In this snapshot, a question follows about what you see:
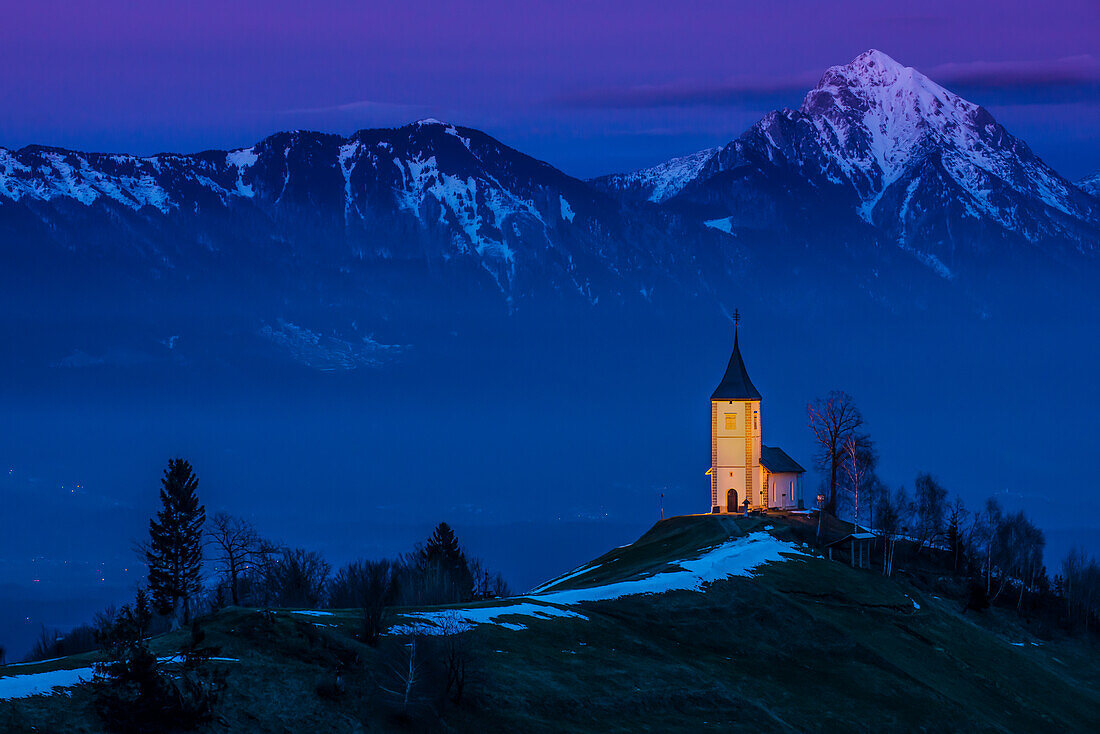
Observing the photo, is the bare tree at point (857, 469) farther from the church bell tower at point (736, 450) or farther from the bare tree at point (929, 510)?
the church bell tower at point (736, 450)

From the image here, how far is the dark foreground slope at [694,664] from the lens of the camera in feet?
205

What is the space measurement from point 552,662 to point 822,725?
14.6 meters

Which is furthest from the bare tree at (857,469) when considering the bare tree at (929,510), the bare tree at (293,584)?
the bare tree at (293,584)

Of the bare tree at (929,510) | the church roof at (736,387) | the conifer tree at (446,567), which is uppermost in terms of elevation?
the church roof at (736,387)

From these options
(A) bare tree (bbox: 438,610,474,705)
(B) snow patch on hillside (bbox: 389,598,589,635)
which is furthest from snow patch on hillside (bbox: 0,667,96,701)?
(B) snow patch on hillside (bbox: 389,598,589,635)

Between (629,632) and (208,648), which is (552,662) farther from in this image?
(208,648)

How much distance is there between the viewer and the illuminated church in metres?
153

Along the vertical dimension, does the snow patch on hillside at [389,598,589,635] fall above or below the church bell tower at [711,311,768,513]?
below

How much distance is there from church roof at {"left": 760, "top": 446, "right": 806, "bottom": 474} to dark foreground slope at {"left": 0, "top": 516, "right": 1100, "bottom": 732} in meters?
25.9

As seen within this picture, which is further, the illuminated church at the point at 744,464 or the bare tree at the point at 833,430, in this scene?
the bare tree at the point at 833,430

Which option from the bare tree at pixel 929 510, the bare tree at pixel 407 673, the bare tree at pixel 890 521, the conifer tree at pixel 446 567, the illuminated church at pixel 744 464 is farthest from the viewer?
the bare tree at pixel 929 510

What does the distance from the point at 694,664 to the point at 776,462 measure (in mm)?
75804

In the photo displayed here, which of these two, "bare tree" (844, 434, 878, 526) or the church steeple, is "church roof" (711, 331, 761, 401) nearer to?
the church steeple

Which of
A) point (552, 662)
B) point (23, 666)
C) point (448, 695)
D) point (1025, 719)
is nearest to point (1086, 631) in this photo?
point (1025, 719)
